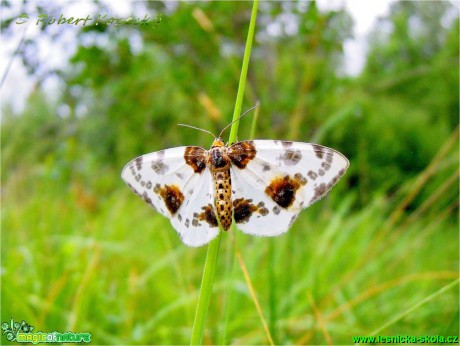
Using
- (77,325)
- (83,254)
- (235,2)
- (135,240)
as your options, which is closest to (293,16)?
(235,2)

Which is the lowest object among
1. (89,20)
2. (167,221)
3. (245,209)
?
(167,221)

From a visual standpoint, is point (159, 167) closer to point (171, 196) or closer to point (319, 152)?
point (171, 196)

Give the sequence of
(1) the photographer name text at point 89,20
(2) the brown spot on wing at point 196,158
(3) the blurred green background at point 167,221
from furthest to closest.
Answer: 1. (3) the blurred green background at point 167,221
2. (2) the brown spot on wing at point 196,158
3. (1) the photographer name text at point 89,20

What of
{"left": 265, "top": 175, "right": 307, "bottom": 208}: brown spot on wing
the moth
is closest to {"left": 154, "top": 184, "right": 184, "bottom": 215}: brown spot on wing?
the moth

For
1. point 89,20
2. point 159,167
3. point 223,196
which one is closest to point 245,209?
point 223,196

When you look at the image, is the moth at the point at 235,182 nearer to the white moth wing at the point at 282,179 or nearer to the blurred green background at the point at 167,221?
the white moth wing at the point at 282,179

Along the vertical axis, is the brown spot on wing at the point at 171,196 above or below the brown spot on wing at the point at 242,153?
below

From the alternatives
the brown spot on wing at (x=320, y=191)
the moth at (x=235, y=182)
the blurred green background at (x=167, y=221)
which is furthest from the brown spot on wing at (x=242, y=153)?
the blurred green background at (x=167, y=221)
